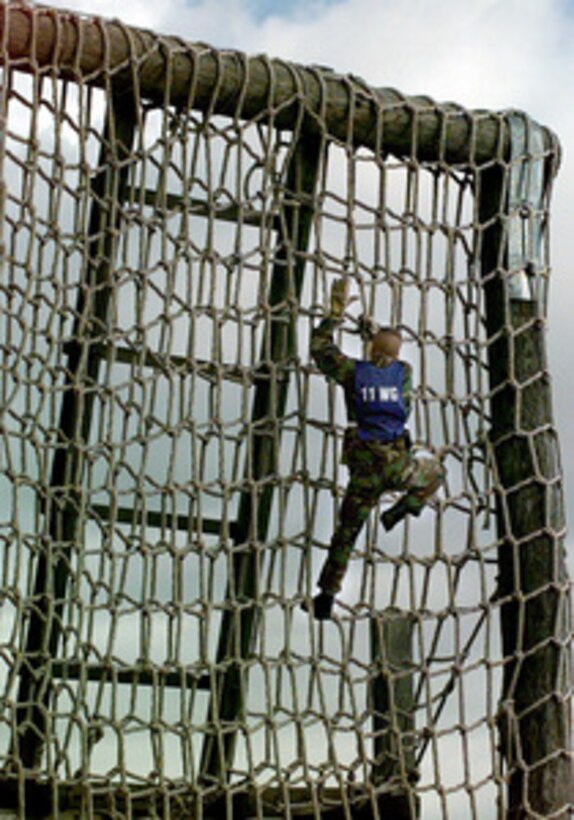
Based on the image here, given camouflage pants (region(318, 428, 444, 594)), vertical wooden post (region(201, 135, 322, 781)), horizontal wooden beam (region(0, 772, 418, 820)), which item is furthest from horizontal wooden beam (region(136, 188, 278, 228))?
horizontal wooden beam (region(0, 772, 418, 820))

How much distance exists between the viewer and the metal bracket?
14.8ft

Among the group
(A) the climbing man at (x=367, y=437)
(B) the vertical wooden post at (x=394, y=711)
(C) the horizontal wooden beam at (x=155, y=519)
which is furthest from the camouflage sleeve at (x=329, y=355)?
(B) the vertical wooden post at (x=394, y=711)

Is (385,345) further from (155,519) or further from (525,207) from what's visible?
(155,519)

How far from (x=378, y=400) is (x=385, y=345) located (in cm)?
14

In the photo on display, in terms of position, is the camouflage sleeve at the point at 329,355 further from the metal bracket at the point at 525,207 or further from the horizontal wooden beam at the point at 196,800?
the horizontal wooden beam at the point at 196,800

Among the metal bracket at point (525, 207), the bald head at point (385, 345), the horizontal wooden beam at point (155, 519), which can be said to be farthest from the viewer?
the metal bracket at point (525, 207)

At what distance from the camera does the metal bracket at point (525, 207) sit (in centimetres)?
452

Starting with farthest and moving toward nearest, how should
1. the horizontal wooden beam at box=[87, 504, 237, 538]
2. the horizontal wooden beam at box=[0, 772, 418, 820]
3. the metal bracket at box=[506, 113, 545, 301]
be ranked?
the metal bracket at box=[506, 113, 545, 301]
the horizontal wooden beam at box=[87, 504, 237, 538]
the horizontal wooden beam at box=[0, 772, 418, 820]

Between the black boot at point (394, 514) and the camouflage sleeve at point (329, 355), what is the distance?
0.34 m

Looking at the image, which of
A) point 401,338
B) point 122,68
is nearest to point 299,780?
point 401,338

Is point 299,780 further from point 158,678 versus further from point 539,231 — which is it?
point 539,231

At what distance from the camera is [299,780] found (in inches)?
159

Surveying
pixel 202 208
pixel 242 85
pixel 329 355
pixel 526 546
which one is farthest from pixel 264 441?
pixel 242 85

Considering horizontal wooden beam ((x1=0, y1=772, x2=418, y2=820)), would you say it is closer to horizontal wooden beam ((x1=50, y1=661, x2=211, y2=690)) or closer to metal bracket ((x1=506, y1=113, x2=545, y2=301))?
horizontal wooden beam ((x1=50, y1=661, x2=211, y2=690))
